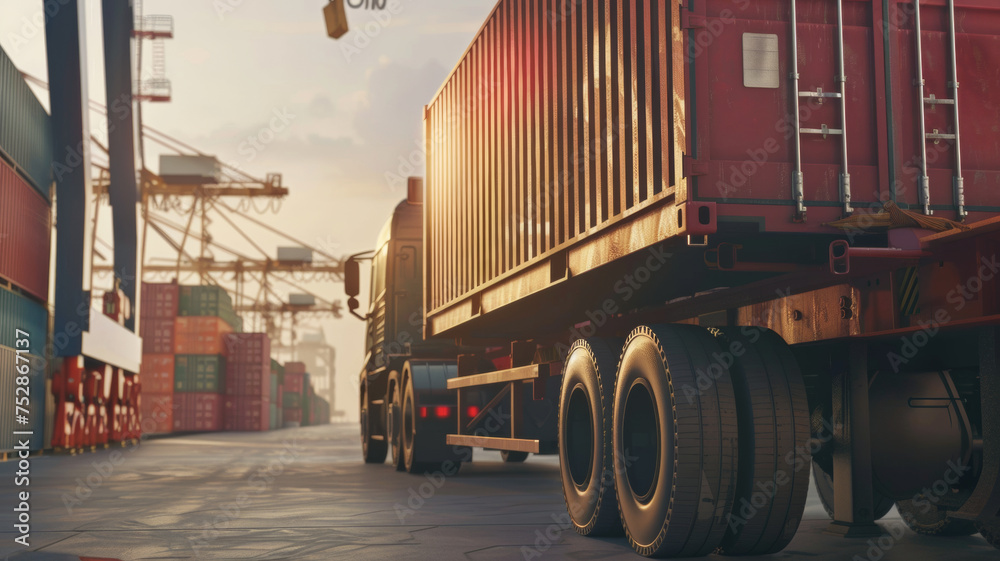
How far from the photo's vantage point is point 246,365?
5931 cm

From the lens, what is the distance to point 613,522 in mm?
6598

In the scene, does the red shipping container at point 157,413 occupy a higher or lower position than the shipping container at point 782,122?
lower

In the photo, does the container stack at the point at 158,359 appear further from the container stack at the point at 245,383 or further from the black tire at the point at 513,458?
the black tire at the point at 513,458

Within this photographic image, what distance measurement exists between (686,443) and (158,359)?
174 feet

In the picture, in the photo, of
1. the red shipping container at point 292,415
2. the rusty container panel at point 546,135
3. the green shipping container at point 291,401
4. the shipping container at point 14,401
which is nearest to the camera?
the rusty container panel at point 546,135

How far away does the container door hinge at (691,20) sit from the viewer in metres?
5.20

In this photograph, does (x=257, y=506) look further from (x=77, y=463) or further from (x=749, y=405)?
(x=77, y=463)

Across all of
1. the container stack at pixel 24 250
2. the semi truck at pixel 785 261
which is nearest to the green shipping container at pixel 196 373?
the container stack at pixel 24 250

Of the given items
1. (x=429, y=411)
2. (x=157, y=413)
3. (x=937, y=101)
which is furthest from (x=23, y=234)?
(x=157, y=413)

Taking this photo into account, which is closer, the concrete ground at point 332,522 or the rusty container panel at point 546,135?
the rusty container panel at point 546,135

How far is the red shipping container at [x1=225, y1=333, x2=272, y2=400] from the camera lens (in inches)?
2324

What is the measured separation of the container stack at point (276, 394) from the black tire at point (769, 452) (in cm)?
6388

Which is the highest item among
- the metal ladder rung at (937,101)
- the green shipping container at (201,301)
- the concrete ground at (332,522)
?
the green shipping container at (201,301)

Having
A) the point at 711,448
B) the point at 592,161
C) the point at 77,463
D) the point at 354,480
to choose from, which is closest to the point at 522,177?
the point at 592,161
